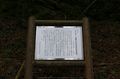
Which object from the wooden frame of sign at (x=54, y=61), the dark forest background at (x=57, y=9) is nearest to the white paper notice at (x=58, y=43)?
the wooden frame of sign at (x=54, y=61)

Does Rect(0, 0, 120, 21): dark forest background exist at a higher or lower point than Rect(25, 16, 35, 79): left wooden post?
higher

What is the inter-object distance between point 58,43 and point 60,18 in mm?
3808

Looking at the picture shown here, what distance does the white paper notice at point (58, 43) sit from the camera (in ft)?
6.89

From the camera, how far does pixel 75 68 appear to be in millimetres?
3236

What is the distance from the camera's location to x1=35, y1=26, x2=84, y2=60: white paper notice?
82.7 inches

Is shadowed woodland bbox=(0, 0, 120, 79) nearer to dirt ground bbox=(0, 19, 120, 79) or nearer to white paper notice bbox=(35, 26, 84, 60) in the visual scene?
dirt ground bbox=(0, 19, 120, 79)

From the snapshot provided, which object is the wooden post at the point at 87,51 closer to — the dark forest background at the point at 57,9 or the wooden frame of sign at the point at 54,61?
the wooden frame of sign at the point at 54,61

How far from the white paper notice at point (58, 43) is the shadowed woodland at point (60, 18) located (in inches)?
42.1

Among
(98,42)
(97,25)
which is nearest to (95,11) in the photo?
(97,25)

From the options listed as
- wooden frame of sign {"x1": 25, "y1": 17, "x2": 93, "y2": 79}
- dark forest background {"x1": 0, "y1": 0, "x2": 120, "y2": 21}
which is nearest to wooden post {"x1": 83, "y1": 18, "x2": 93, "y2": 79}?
wooden frame of sign {"x1": 25, "y1": 17, "x2": 93, "y2": 79}

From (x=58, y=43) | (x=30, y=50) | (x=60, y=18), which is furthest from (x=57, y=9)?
(x=30, y=50)

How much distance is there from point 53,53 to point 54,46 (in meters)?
0.12

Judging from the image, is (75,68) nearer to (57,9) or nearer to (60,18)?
(60,18)

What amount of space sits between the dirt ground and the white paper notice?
1.07 metres
